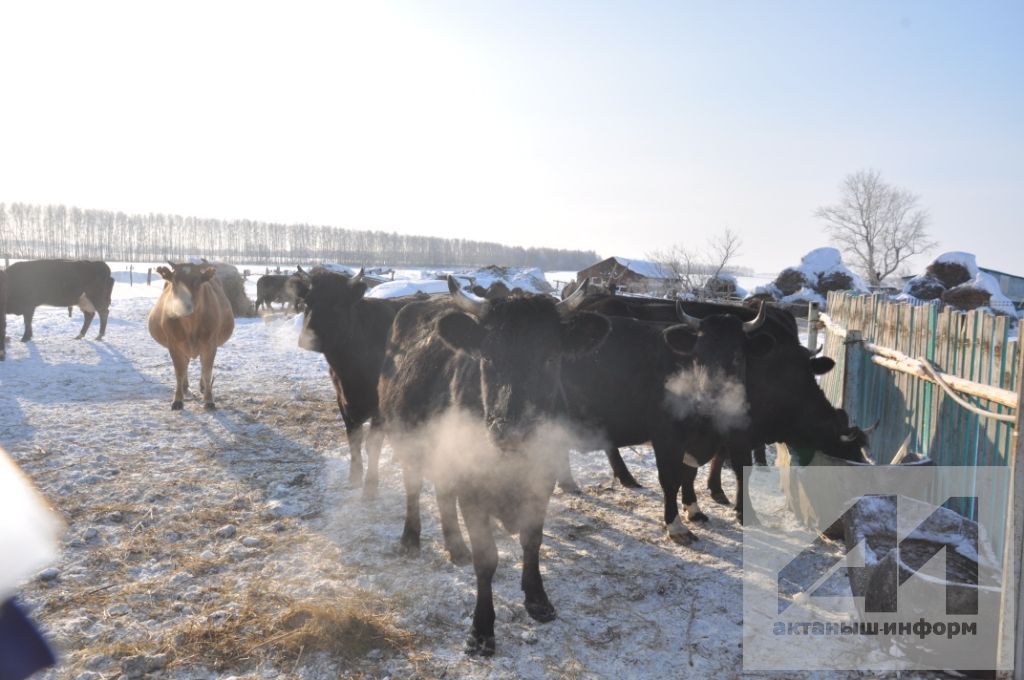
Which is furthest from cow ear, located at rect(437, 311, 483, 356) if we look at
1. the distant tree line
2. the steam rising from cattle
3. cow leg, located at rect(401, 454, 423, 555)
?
the distant tree line

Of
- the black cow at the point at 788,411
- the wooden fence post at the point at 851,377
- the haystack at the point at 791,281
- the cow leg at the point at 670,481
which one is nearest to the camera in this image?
the cow leg at the point at 670,481

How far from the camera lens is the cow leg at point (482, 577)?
3799 mm

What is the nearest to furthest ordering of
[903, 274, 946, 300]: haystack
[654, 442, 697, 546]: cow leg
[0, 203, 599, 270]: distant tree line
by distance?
[654, 442, 697, 546]: cow leg → [903, 274, 946, 300]: haystack → [0, 203, 599, 270]: distant tree line

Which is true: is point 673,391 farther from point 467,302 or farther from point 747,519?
point 467,302

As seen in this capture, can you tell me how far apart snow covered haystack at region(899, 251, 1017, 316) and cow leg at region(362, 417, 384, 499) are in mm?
22140

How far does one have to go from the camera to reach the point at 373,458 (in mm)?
6422

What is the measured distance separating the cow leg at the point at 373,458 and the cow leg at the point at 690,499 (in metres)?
3.12

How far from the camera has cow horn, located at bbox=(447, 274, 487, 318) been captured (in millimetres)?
4177

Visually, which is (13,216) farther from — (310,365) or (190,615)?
(190,615)

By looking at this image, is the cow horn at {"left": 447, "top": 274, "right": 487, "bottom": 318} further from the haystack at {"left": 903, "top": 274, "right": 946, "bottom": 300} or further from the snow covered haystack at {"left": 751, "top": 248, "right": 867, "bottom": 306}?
the snow covered haystack at {"left": 751, "top": 248, "right": 867, "bottom": 306}

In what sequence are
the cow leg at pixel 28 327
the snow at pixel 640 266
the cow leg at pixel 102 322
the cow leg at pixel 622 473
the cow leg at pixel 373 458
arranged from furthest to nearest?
the snow at pixel 640 266
the cow leg at pixel 102 322
the cow leg at pixel 28 327
the cow leg at pixel 622 473
the cow leg at pixel 373 458

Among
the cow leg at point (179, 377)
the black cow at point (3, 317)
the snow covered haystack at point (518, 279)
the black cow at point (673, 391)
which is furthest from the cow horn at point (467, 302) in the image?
the snow covered haystack at point (518, 279)

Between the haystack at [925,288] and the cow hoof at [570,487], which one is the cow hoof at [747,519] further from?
the haystack at [925,288]

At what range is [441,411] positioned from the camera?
453cm
